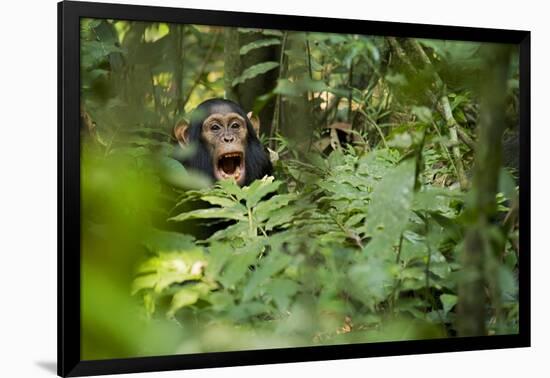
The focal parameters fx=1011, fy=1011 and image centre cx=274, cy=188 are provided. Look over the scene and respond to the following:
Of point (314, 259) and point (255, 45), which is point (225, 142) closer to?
point (255, 45)

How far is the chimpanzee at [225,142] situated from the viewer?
3775mm

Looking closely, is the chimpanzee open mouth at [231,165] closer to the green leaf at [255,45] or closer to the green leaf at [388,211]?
the green leaf at [255,45]

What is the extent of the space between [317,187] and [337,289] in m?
0.40

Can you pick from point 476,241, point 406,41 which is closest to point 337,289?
point 406,41

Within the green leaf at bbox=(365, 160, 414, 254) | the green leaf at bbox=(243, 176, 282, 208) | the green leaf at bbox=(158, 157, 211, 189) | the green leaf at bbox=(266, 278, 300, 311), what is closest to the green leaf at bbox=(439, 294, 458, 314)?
the green leaf at bbox=(365, 160, 414, 254)

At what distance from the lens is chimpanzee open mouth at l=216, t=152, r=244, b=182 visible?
12.6ft

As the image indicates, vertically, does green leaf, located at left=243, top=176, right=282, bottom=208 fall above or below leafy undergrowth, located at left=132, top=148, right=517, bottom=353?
above

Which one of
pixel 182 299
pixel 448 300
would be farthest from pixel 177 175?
pixel 448 300

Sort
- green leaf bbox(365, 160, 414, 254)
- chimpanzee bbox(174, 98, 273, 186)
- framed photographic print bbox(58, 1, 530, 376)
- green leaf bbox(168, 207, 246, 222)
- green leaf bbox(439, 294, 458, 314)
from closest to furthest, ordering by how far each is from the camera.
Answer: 1. framed photographic print bbox(58, 1, 530, 376)
2. green leaf bbox(168, 207, 246, 222)
3. chimpanzee bbox(174, 98, 273, 186)
4. green leaf bbox(365, 160, 414, 254)
5. green leaf bbox(439, 294, 458, 314)

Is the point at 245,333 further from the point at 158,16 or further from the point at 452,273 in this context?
the point at 158,16

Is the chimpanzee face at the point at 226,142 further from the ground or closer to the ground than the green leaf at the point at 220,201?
further from the ground

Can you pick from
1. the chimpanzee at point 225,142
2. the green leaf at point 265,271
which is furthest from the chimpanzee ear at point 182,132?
the green leaf at point 265,271

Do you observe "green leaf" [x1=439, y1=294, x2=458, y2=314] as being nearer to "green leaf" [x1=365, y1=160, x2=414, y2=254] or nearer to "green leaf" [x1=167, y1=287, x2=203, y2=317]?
"green leaf" [x1=365, y1=160, x2=414, y2=254]

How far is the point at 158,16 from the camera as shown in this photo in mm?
3676
